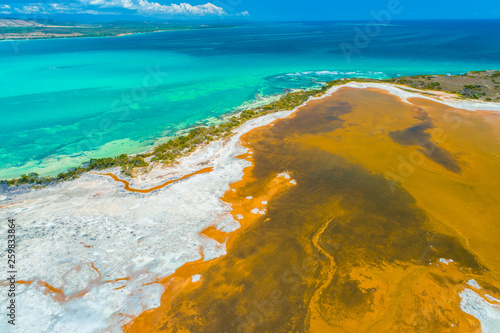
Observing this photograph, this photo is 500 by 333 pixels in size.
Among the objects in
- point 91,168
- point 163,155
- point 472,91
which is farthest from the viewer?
point 472,91

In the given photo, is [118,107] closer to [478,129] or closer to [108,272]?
[108,272]

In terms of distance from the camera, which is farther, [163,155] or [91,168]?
[163,155]

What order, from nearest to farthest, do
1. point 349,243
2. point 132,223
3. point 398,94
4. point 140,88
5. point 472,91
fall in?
point 349,243
point 132,223
point 398,94
point 472,91
point 140,88

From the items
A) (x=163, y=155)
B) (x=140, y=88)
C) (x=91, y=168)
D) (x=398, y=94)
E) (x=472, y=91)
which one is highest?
(x=472, y=91)

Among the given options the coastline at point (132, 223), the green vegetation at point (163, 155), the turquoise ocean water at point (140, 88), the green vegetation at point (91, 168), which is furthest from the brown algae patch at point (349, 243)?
the turquoise ocean water at point (140, 88)

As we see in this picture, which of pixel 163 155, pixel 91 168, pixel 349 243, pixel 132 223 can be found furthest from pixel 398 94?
pixel 91 168

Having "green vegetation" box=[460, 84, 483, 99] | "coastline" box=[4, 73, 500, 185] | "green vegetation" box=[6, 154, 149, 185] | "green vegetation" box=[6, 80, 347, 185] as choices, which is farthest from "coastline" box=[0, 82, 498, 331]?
"green vegetation" box=[460, 84, 483, 99]

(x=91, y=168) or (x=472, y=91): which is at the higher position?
(x=472, y=91)

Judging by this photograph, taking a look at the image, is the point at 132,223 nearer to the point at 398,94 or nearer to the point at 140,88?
the point at 140,88
